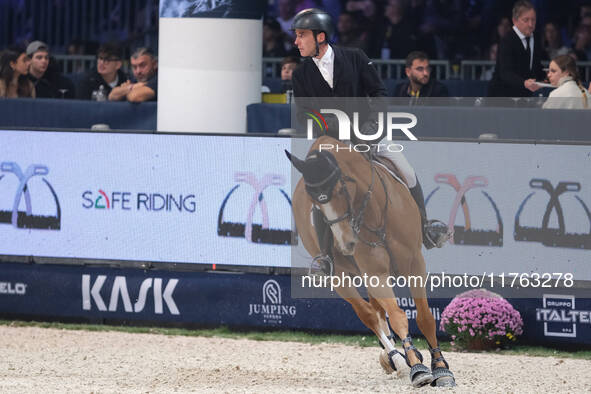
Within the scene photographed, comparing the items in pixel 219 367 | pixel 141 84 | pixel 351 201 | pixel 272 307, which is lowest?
pixel 219 367

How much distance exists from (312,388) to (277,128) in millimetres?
3309

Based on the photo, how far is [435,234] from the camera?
10.1 m

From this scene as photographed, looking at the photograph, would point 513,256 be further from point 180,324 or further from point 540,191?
point 180,324

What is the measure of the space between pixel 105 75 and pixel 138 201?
2.11 metres

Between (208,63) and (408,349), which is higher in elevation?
(208,63)

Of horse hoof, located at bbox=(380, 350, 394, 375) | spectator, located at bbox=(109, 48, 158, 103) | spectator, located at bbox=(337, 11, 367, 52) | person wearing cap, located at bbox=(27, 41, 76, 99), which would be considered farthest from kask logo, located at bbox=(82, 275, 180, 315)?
spectator, located at bbox=(337, 11, 367, 52)

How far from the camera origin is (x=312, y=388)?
890cm

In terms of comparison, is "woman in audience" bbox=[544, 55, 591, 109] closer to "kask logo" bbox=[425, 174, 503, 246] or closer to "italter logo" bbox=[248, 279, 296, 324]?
"kask logo" bbox=[425, 174, 503, 246]

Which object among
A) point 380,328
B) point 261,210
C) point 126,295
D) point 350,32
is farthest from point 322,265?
point 350,32

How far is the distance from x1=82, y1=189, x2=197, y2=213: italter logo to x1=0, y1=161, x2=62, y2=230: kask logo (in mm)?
344

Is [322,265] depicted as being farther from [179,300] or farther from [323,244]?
[179,300]

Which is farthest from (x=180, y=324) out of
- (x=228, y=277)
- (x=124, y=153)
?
(x=124, y=153)

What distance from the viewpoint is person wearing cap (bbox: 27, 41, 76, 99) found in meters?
13.2

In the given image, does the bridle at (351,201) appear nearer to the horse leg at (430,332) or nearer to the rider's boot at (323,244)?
the rider's boot at (323,244)
